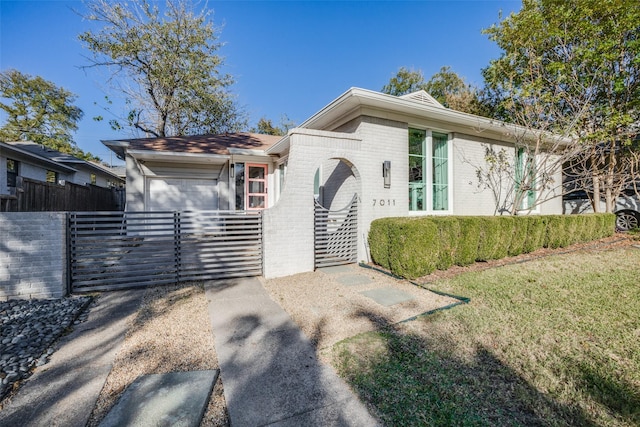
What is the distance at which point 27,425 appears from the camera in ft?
6.34

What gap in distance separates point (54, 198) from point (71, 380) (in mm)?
9636

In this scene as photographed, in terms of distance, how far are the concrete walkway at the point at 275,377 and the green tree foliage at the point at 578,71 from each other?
361 inches

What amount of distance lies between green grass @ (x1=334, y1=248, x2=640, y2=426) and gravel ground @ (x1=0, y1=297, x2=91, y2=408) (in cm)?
301

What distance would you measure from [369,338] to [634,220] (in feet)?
44.3

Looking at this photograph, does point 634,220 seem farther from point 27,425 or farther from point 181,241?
point 27,425

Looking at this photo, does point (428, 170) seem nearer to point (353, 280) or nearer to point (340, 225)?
point (340, 225)

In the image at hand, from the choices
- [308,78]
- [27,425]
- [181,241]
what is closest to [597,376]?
[27,425]

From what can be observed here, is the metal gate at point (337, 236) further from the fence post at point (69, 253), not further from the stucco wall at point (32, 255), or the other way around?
the stucco wall at point (32, 255)

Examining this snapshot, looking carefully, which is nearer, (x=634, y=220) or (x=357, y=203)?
(x=357, y=203)

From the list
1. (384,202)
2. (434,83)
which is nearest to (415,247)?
(384,202)

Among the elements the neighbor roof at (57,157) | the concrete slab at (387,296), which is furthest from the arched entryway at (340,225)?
the neighbor roof at (57,157)

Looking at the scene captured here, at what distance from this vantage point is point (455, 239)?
5867mm

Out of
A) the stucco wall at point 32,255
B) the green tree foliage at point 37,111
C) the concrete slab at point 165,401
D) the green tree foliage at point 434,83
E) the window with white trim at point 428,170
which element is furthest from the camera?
the green tree foliage at point 434,83

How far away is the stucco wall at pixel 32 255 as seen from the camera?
4.18m
